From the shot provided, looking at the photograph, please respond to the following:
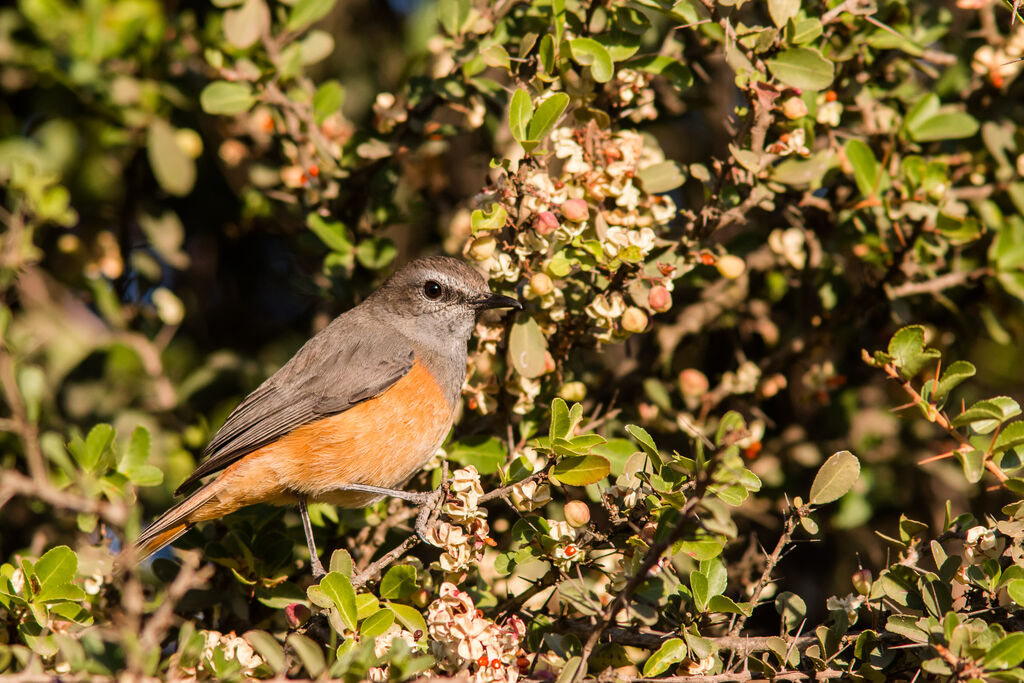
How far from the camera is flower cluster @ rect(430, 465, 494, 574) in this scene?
9.91ft

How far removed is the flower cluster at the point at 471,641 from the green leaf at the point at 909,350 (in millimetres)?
1669

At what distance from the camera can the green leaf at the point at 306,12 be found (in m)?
4.35

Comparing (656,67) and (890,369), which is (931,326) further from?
(656,67)

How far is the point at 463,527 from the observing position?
3.11 metres

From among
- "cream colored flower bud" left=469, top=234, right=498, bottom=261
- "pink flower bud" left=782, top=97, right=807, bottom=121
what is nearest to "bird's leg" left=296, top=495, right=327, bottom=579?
"cream colored flower bud" left=469, top=234, right=498, bottom=261

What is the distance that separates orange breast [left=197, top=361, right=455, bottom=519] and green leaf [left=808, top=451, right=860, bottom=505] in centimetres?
184

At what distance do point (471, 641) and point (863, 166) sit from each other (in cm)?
266

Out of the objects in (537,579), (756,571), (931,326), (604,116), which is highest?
(604,116)

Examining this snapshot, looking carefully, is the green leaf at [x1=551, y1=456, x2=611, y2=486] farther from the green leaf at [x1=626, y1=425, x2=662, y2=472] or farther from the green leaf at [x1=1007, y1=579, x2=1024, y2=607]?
the green leaf at [x1=1007, y1=579, x2=1024, y2=607]

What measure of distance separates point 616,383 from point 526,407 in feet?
3.14

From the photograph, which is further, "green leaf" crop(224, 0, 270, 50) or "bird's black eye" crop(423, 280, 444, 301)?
"bird's black eye" crop(423, 280, 444, 301)

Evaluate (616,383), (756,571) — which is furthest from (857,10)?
(756,571)

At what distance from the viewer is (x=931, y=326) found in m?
4.48

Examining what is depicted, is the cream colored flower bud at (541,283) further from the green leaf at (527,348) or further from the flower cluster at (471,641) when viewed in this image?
the flower cluster at (471,641)
